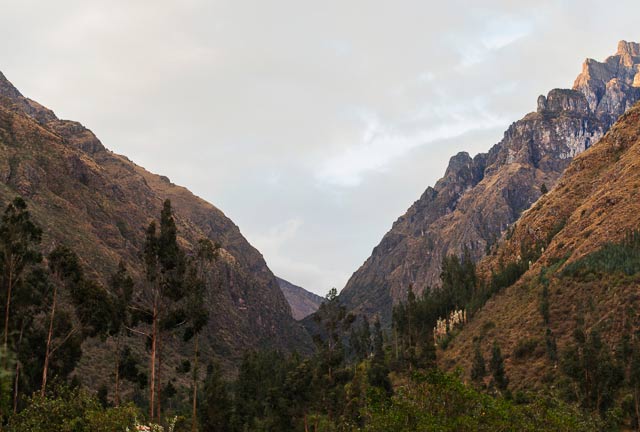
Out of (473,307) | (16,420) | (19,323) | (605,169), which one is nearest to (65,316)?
(19,323)

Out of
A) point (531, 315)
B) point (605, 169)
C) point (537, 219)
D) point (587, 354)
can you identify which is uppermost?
point (605, 169)

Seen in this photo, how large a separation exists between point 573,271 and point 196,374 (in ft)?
253

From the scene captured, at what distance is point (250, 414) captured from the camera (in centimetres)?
9306

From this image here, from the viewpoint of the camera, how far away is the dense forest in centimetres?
3525

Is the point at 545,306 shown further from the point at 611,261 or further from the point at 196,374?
the point at 196,374

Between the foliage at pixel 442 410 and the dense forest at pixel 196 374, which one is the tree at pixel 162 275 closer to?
the dense forest at pixel 196 374

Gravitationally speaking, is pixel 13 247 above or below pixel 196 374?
above

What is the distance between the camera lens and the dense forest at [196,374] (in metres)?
35.2

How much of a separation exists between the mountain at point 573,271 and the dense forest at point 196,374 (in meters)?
1.68

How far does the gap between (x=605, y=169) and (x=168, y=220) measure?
147m

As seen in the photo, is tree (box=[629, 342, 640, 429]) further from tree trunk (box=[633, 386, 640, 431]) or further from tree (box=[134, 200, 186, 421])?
tree (box=[134, 200, 186, 421])

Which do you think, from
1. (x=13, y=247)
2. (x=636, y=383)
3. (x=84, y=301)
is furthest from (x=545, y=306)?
(x=13, y=247)

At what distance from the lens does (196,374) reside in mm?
73938

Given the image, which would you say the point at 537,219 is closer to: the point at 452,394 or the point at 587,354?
the point at 587,354
